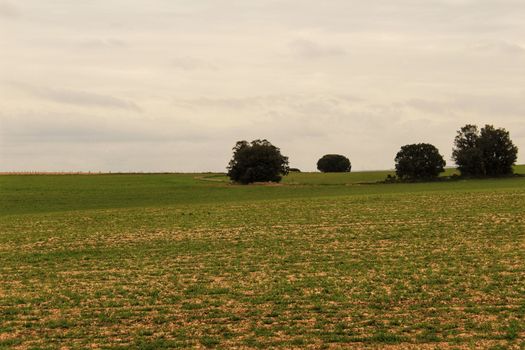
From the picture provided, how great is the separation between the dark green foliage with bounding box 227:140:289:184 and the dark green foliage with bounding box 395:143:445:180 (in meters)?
24.1

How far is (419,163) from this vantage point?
122750 millimetres

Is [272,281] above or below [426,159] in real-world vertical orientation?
below

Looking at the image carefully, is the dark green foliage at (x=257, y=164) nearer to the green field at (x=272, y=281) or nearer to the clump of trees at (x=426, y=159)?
the clump of trees at (x=426, y=159)

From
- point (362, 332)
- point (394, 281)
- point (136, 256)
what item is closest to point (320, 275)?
point (394, 281)

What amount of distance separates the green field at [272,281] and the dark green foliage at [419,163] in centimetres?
7646

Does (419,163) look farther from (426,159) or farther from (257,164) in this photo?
(257,164)

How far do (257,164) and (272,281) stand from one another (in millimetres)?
94566

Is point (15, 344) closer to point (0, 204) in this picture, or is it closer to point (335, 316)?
point (335, 316)

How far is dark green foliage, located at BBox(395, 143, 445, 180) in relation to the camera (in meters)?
123

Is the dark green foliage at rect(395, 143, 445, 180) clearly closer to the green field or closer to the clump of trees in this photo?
the clump of trees

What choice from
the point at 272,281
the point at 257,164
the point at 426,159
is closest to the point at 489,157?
the point at 426,159

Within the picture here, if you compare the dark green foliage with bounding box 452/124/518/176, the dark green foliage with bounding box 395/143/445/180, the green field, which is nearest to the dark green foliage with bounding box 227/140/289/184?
the dark green foliage with bounding box 395/143/445/180

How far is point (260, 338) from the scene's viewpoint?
16.3 metres

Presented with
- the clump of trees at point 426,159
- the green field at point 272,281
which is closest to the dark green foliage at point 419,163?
the clump of trees at point 426,159
